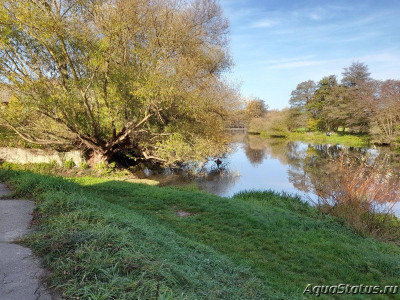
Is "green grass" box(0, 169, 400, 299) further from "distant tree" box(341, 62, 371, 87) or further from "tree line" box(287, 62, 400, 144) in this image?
"distant tree" box(341, 62, 371, 87)

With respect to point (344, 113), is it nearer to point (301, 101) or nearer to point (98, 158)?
point (301, 101)

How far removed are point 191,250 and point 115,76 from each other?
31.8 ft

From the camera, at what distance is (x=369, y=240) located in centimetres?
645

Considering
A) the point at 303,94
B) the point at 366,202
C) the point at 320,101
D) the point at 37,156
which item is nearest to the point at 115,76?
the point at 37,156

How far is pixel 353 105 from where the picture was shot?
123ft

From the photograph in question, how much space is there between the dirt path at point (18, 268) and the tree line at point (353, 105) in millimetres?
35756

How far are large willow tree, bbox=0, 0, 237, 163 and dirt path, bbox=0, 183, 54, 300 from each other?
26.9 ft

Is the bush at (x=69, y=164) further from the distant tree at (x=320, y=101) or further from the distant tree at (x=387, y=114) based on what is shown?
the distant tree at (x=320, y=101)

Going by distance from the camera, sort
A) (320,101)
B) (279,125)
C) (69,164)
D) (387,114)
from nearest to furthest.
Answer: (69,164) → (387,114) → (320,101) → (279,125)

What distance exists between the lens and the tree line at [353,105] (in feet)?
105

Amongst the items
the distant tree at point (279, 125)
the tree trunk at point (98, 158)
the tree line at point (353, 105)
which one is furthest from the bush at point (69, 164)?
the distant tree at point (279, 125)

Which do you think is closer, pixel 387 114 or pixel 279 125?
pixel 387 114

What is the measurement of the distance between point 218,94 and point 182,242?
13.5 metres

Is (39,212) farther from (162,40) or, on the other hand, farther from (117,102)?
(162,40)
